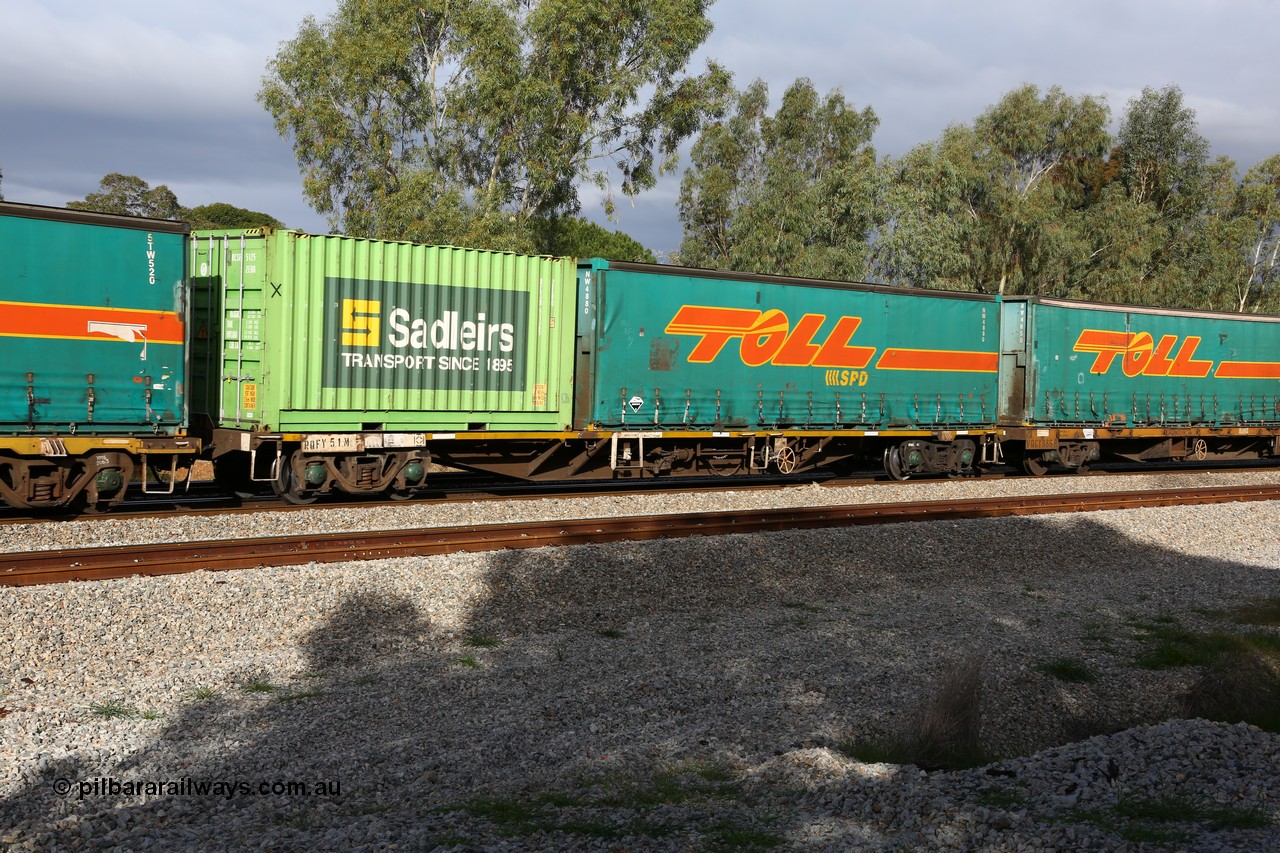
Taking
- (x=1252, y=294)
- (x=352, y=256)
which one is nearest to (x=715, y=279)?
(x=352, y=256)

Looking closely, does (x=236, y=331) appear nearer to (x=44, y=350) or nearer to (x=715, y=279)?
(x=44, y=350)

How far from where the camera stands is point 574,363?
17234 mm

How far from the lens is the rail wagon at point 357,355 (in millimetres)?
14523

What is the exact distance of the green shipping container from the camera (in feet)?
47.6

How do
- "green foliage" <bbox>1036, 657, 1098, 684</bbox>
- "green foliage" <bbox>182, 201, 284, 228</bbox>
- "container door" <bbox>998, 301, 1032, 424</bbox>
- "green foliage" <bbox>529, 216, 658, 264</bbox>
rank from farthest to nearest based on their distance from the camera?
1. "green foliage" <bbox>182, 201, 284, 228</bbox>
2. "green foliage" <bbox>529, 216, 658, 264</bbox>
3. "container door" <bbox>998, 301, 1032, 424</bbox>
4. "green foliage" <bbox>1036, 657, 1098, 684</bbox>

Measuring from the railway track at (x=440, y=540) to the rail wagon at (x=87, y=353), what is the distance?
273 cm

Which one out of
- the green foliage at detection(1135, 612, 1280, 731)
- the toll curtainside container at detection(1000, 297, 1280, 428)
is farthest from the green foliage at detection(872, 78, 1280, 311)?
the green foliage at detection(1135, 612, 1280, 731)

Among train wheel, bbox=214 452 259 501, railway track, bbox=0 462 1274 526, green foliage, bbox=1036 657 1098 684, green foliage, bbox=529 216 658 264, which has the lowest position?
green foliage, bbox=1036 657 1098 684

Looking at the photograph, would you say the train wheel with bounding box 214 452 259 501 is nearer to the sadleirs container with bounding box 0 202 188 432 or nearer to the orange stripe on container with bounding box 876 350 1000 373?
the sadleirs container with bounding box 0 202 188 432

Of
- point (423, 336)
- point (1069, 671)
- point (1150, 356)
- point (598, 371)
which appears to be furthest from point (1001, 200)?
point (1069, 671)

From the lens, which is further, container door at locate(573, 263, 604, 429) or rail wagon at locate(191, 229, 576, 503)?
container door at locate(573, 263, 604, 429)

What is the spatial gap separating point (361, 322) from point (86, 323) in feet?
11.8

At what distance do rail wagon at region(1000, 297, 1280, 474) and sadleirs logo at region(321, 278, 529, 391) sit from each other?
11.8 meters

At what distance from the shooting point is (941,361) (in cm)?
2125
